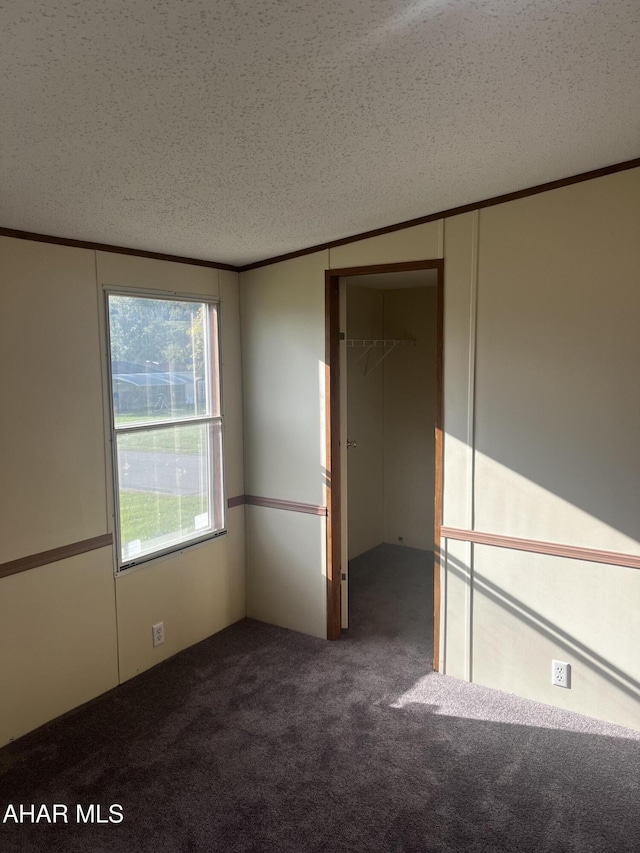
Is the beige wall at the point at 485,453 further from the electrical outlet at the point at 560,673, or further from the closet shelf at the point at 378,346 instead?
the closet shelf at the point at 378,346

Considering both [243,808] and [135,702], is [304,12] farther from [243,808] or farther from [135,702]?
[135,702]

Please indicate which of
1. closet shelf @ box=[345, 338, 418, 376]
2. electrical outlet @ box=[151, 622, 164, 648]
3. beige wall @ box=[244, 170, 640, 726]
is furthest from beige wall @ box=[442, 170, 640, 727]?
closet shelf @ box=[345, 338, 418, 376]

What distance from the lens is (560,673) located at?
3.12 m

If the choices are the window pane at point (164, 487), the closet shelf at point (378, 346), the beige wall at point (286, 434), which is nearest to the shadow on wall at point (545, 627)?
the beige wall at point (286, 434)

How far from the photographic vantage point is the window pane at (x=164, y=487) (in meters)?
3.40

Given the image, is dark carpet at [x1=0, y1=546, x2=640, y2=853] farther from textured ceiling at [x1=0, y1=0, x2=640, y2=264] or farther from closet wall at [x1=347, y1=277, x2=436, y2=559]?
textured ceiling at [x1=0, y1=0, x2=640, y2=264]

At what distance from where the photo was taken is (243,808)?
246 cm

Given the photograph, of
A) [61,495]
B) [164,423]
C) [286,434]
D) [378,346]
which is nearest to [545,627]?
[286,434]

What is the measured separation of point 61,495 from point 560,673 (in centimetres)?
259

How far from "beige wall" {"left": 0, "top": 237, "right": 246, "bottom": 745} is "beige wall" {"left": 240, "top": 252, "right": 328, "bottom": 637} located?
0.63 metres

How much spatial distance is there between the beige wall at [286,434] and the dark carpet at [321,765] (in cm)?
48

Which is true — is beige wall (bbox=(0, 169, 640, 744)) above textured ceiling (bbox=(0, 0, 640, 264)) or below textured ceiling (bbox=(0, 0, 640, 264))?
below

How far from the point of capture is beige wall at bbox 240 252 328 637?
3.81m

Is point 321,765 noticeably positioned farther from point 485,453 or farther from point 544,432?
point 544,432
